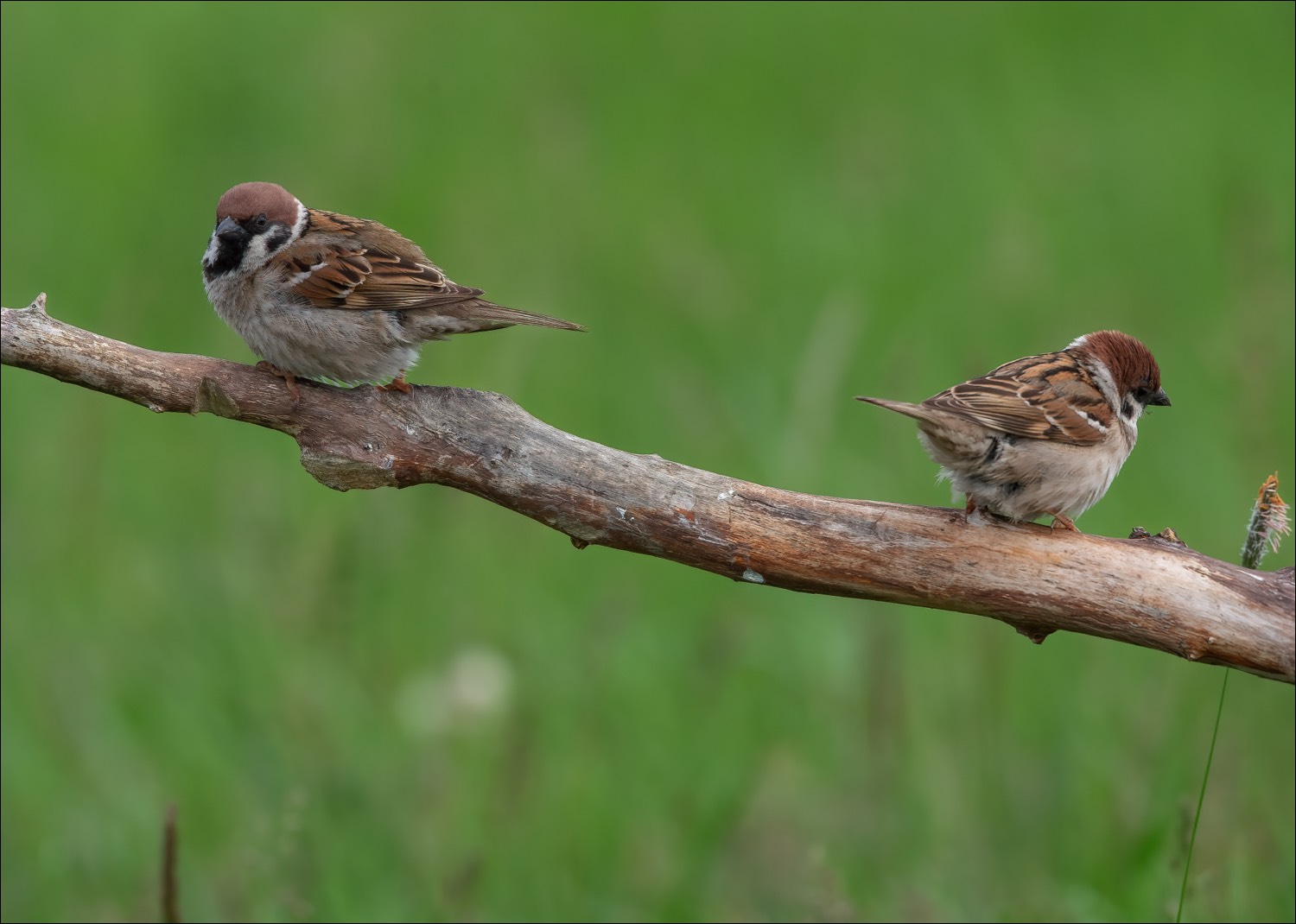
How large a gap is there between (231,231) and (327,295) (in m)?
0.40

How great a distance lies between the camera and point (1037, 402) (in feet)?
14.6

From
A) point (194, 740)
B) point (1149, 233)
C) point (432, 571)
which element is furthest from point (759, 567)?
point (1149, 233)

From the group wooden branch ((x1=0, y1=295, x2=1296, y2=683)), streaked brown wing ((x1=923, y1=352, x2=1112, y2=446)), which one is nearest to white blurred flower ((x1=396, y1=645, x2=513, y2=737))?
streaked brown wing ((x1=923, y1=352, x2=1112, y2=446))

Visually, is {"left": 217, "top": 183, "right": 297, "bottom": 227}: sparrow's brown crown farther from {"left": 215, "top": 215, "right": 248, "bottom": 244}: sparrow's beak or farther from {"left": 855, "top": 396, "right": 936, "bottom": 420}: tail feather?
{"left": 855, "top": 396, "right": 936, "bottom": 420}: tail feather

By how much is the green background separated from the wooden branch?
0.92m

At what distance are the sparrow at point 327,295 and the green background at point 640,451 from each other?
1147 millimetres

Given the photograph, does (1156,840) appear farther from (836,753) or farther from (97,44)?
(97,44)

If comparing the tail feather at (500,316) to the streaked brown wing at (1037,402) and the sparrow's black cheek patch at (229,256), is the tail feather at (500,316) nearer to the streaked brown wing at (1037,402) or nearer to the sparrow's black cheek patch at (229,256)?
the sparrow's black cheek patch at (229,256)

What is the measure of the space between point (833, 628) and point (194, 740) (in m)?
2.37

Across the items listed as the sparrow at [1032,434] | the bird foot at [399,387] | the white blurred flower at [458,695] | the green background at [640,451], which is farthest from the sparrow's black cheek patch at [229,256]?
the sparrow at [1032,434]

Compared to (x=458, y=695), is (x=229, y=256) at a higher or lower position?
higher

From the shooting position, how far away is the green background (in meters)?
5.38

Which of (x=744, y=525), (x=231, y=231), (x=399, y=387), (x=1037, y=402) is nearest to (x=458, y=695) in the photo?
(x=231, y=231)

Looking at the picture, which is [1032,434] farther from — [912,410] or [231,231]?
[231,231]
